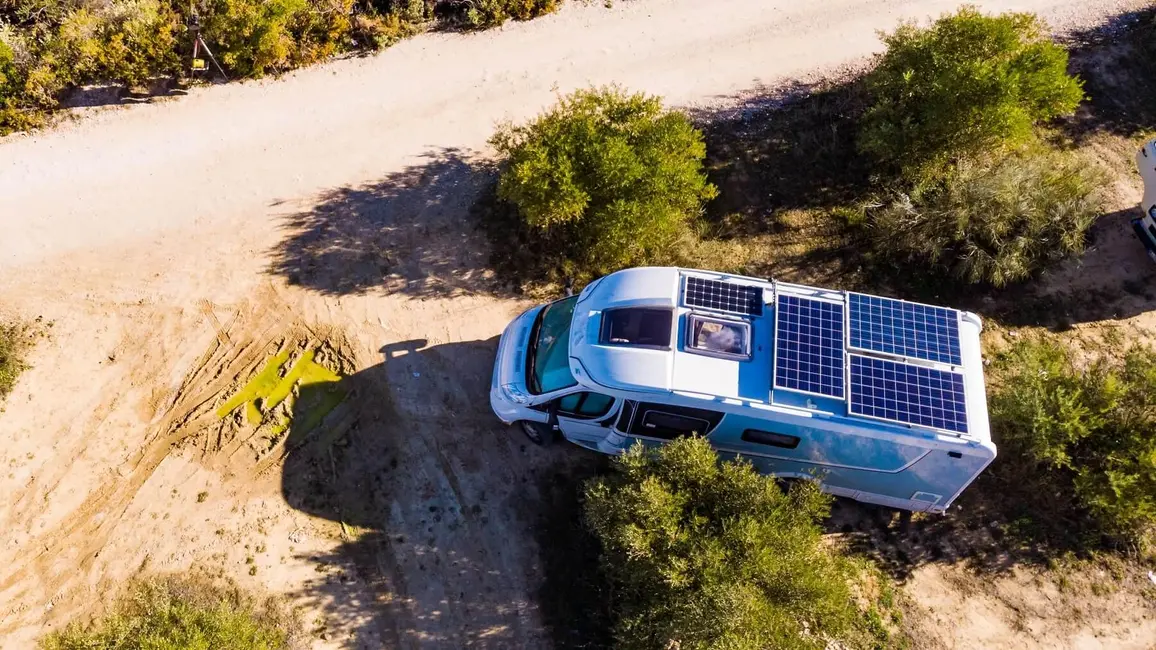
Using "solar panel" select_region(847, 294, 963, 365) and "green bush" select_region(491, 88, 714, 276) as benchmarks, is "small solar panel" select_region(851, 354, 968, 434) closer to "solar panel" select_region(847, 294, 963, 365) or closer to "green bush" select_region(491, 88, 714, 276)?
"solar panel" select_region(847, 294, 963, 365)

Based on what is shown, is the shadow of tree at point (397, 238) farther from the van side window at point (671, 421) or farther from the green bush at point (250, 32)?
the van side window at point (671, 421)

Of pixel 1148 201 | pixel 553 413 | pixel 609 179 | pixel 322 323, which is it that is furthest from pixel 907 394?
pixel 322 323

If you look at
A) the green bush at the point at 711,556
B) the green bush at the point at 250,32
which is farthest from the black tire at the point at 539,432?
the green bush at the point at 250,32

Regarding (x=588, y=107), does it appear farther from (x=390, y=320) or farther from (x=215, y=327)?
(x=215, y=327)

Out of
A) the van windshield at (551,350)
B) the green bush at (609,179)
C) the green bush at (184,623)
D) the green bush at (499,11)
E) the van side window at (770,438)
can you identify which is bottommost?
the green bush at (184,623)

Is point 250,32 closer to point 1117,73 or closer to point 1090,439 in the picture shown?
point 1090,439

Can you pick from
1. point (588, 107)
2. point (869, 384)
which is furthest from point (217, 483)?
point (869, 384)
